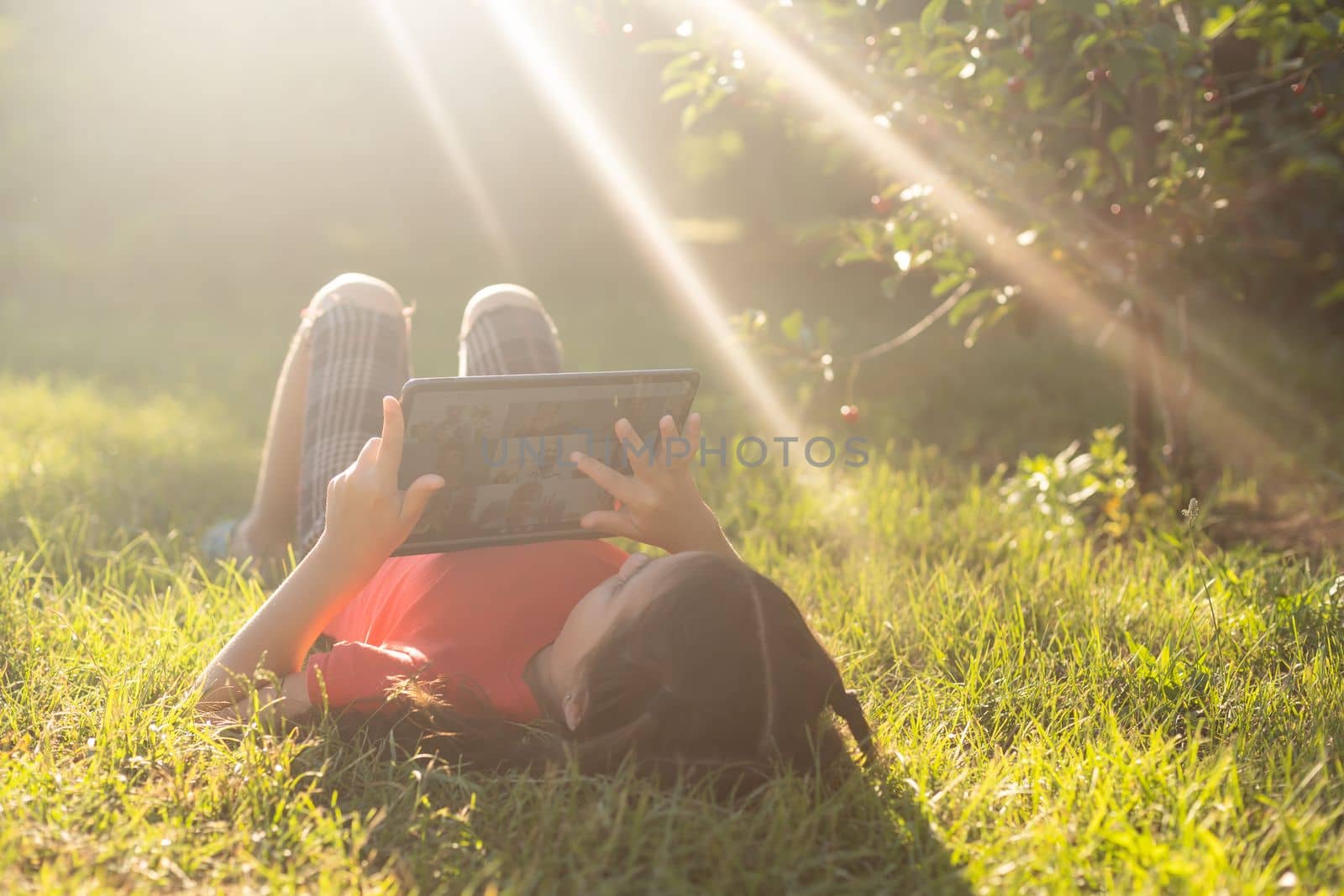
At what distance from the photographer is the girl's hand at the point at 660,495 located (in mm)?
1973

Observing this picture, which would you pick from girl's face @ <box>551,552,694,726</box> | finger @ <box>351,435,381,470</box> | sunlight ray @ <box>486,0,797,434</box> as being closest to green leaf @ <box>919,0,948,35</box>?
girl's face @ <box>551,552,694,726</box>

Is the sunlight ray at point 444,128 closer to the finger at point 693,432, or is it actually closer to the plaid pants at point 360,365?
A: the plaid pants at point 360,365

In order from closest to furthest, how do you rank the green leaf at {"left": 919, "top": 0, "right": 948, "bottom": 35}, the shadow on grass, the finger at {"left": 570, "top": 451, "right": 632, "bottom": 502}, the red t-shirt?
1. the shadow on grass
2. the red t-shirt
3. the finger at {"left": 570, "top": 451, "right": 632, "bottom": 502}
4. the green leaf at {"left": 919, "top": 0, "right": 948, "bottom": 35}

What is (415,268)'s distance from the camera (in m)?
12.2

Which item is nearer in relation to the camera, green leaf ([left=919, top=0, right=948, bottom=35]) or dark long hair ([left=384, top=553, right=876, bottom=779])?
dark long hair ([left=384, top=553, right=876, bottom=779])

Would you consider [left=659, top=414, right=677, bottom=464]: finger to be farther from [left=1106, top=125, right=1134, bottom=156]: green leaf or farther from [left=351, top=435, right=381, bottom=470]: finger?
[left=1106, top=125, right=1134, bottom=156]: green leaf

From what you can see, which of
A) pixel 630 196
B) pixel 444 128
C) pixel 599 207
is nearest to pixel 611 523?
pixel 444 128

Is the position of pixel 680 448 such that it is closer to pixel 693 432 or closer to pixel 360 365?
pixel 693 432

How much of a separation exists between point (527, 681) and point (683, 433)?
57 cm

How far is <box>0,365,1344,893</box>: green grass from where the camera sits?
4.95 ft

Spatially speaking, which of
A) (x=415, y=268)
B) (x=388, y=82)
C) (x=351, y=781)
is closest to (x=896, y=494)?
(x=351, y=781)

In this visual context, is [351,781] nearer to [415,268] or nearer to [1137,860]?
[1137,860]

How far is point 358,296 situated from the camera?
291 cm

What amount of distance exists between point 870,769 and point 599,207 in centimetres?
1320
